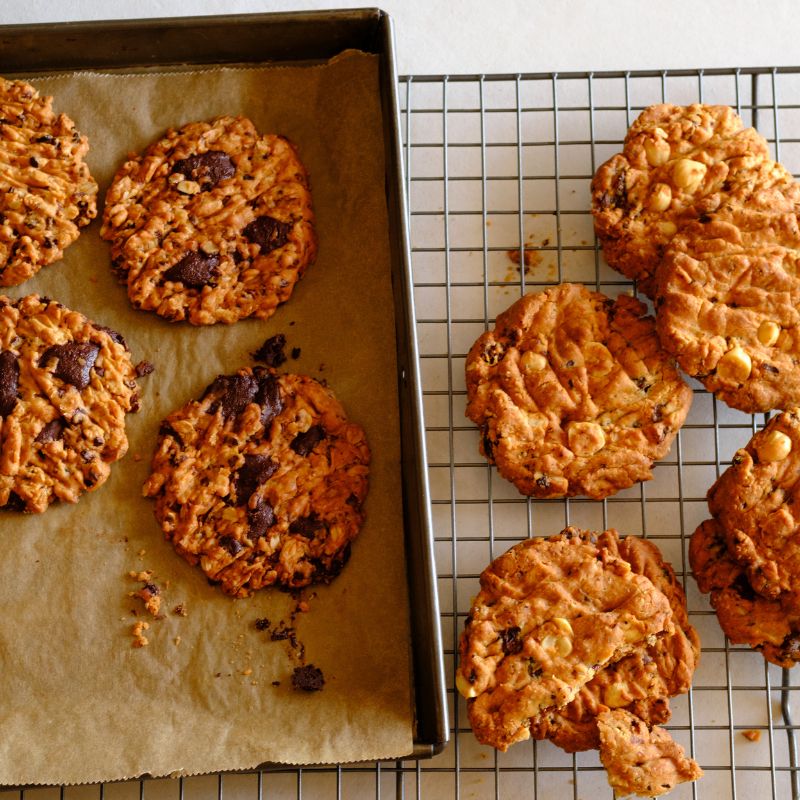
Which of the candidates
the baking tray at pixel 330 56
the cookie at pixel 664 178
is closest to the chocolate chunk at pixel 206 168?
the baking tray at pixel 330 56

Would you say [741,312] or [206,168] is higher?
[206,168]

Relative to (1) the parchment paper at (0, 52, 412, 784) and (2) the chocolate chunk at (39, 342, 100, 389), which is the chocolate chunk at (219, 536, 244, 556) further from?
(2) the chocolate chunk at (39, 342, 100, 389)

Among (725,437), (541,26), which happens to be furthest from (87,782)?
(541,26)

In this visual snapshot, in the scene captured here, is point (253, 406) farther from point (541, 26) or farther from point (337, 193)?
point (541, 26)

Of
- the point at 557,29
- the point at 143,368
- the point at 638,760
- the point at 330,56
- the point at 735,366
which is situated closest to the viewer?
the point at 638,760

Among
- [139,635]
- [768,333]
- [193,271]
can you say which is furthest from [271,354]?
[768,333]

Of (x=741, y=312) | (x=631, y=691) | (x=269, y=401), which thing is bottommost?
→ (x=631, y=691)

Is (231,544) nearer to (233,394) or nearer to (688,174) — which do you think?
(233,394)
